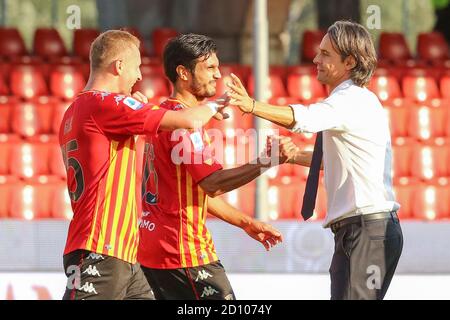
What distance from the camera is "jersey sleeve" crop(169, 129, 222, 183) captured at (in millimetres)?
5379

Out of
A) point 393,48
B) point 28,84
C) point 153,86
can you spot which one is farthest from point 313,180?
point 393,48

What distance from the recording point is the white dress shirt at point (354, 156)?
5.16 meters

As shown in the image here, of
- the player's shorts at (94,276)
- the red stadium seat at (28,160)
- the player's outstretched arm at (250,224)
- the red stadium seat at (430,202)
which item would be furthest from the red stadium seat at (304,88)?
the player's shorts at (94,276)

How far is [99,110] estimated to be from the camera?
5.04 meters

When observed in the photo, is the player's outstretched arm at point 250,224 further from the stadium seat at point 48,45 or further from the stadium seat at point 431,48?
the stadium seat at point 431,48

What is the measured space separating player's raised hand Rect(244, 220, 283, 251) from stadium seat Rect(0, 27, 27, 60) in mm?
8005

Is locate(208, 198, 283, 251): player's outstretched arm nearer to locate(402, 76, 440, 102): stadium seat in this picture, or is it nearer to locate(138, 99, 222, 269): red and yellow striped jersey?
locate(138, 99, 222, 269): red and yellow striped jersey

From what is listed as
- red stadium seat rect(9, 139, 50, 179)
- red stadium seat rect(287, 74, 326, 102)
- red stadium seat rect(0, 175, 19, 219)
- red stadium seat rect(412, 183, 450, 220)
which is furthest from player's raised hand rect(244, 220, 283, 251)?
red stadium seat rect(287, 74, 326, 102)

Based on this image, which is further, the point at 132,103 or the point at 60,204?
the point at 60,204

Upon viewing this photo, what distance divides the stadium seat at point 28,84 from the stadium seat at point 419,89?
364 cm

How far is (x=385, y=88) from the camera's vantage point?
41.0 ft

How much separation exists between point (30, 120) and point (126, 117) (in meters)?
6.81

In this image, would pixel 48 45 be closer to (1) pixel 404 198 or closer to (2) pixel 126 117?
(1) pixel 404 198

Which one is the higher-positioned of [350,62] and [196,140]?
[350,62]
